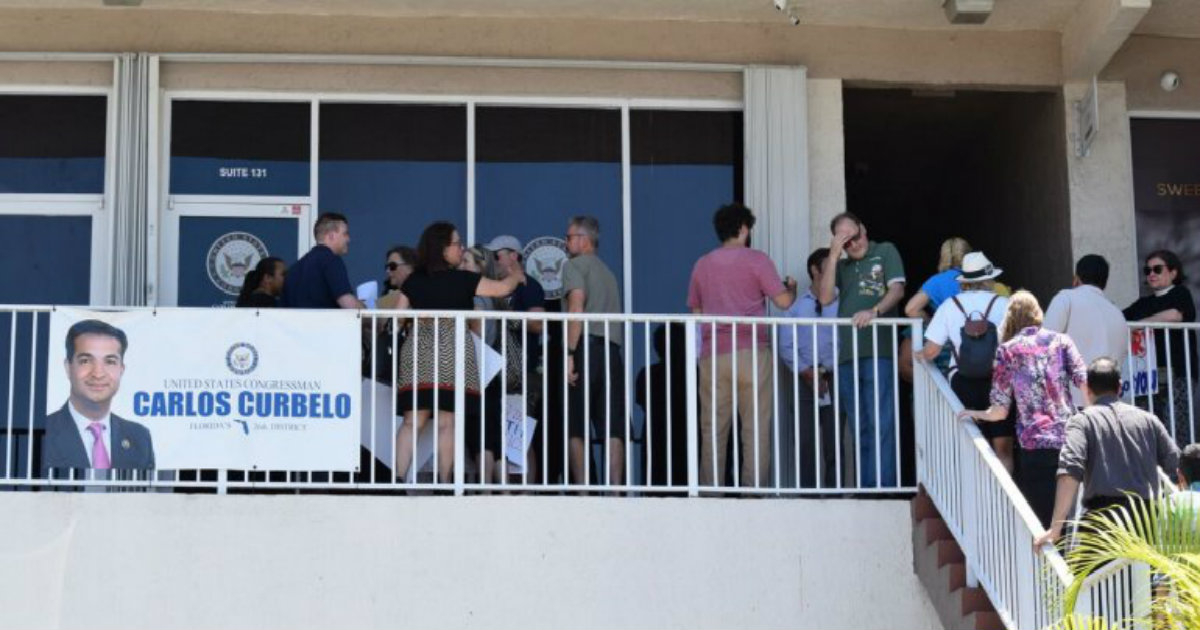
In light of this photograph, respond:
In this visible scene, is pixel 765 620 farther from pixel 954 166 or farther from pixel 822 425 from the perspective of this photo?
pixel 954 166

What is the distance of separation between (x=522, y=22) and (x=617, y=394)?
2.94m

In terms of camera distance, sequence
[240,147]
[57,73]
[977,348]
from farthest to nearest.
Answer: [240,147] → [57,73] → [977,348]

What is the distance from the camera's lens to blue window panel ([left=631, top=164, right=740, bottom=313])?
531 inches

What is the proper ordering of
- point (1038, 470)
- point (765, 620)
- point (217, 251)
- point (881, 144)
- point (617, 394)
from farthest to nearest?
point (881, 144) < point (217, 251) < point (617, 394) < point (765, 620) < point (1038, 470)

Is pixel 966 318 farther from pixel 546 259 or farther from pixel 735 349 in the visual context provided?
pixel 546 259

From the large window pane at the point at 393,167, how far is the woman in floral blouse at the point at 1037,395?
4413 millimetres

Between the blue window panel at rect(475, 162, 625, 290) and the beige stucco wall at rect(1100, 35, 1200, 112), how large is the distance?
3577 mm

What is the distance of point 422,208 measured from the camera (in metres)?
13.5

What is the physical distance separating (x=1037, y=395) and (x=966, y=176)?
6918 mm

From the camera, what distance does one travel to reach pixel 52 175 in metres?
13.4

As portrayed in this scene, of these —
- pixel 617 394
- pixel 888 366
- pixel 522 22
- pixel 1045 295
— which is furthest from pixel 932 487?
pixel 522 22

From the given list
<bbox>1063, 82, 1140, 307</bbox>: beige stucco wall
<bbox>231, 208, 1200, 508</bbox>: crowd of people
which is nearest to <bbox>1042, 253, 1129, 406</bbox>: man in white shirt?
<bbox>231, 208, 1200, 508</bbox>: crowd of people

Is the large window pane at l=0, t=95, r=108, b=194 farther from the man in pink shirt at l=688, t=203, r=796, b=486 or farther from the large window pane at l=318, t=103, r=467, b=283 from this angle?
the man in pink shirt at l=688, t=203, r=796, b=486

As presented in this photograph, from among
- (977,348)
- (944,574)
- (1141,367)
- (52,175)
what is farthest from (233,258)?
(1141,367)
